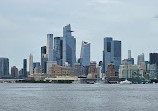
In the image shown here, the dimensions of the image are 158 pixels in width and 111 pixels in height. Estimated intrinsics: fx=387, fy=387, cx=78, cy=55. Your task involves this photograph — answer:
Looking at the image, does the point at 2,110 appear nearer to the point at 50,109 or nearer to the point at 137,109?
the point at 50,109

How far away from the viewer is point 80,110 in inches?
3529

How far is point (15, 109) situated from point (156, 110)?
33.1m

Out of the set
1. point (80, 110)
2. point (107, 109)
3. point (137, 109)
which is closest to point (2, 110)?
point (80, 110)

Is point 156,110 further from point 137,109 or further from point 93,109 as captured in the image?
point 93,109

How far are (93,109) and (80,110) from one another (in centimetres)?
383

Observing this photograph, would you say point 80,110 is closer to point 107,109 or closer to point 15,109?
point 107,109

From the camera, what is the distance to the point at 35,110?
89562 millimetres

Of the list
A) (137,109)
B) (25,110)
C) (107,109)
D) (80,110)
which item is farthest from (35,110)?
(137,109)

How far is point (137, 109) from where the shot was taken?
9194 cm

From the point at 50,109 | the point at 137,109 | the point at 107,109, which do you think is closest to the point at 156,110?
the point at 137,109

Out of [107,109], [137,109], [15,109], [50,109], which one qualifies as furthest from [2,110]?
[137,109]

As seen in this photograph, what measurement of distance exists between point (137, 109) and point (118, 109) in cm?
449

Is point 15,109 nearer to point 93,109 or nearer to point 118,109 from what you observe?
point 93,109

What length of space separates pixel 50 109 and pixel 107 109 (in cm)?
1360
